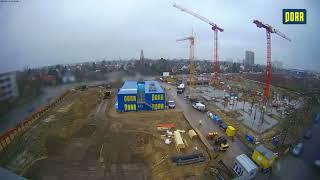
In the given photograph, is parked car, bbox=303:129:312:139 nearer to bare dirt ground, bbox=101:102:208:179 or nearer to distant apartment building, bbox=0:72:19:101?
bare dirt ground, bbox=101:102:208:179

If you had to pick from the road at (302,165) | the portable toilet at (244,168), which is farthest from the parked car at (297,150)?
the portable toilet at (244,168)

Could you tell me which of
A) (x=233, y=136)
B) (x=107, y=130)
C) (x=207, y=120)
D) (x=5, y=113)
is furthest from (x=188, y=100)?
(x=5, y=113)

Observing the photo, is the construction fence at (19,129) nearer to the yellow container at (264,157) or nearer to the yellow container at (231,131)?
the yellow container at (231,131)

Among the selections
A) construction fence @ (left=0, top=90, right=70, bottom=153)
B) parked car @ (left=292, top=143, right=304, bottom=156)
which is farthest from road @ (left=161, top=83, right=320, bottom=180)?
construction fence @ (left=0, top=90, right=70, bottom=153)

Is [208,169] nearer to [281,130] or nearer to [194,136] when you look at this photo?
[194,136]

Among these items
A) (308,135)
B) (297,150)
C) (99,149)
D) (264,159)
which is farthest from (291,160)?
(99,149)
